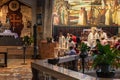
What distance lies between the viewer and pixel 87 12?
29.1m

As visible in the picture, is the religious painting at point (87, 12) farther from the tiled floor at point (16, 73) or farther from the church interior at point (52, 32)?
the tiled floor at point (16, 73)

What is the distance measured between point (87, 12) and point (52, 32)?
12.4 ft

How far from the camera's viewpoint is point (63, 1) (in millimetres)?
28703

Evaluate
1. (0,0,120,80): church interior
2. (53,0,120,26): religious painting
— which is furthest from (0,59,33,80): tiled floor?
(53,0,120,26): religious painting

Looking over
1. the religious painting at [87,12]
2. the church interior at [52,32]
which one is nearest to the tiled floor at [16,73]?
the church interior at [52,32]

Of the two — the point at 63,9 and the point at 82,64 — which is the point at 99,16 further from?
the point at 82,64

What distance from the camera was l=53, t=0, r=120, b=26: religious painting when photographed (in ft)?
93.9

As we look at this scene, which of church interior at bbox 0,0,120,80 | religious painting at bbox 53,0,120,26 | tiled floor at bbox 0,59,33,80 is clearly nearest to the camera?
tiled floor at bbox 0,59,33,80

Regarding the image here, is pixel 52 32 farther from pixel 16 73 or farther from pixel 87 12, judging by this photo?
pixel 16 73

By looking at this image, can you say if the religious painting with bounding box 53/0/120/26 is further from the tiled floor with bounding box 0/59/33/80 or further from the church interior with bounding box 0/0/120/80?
the tiled floor with bounding box 0/59/33/80

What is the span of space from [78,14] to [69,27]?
4.54 ft

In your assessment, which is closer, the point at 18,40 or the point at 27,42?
the point at 27,42

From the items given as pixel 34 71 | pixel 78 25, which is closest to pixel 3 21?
pixel 78 25

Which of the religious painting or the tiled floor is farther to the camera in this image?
the religious painting
